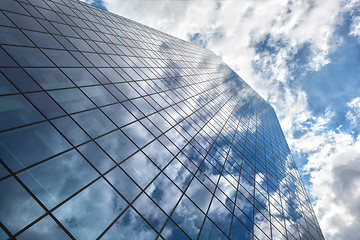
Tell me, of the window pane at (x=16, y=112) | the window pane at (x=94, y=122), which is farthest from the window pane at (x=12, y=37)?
the window pane at (x=94, y=122)

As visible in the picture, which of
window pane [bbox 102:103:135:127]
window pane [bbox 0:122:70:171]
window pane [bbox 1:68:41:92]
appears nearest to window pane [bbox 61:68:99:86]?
window pane [bbox 102:103:135:127]

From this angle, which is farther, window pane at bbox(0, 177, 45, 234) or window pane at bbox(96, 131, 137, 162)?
window pane at bbox(96, 131, 137, 162)

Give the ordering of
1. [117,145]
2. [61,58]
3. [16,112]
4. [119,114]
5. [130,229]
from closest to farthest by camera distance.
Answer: [16,112]
[130,229]
[117,145]
[61,58]
[119,114]

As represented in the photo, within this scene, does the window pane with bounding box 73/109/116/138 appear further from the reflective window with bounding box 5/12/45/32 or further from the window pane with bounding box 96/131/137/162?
the reflective window with bounding box 5/12/45/32

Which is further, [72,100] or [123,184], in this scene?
[72,100]

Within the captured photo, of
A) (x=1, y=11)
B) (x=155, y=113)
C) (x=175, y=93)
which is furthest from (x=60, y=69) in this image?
(x=175, y=93)

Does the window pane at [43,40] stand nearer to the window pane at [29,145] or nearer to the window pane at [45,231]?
the window pane at [29,145]

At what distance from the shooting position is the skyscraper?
770 centimetres

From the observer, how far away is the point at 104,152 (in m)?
11.3

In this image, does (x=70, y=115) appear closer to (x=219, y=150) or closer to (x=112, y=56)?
(x=112, y=56)

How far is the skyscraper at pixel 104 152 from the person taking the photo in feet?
25.3

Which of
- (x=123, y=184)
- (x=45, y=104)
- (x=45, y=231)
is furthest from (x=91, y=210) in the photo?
(x=45, y=104)

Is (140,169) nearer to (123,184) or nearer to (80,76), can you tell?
(123,184)

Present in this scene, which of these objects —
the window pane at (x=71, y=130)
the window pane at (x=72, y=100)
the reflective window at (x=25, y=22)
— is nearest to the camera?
the window pane at (x=71, y=130)
